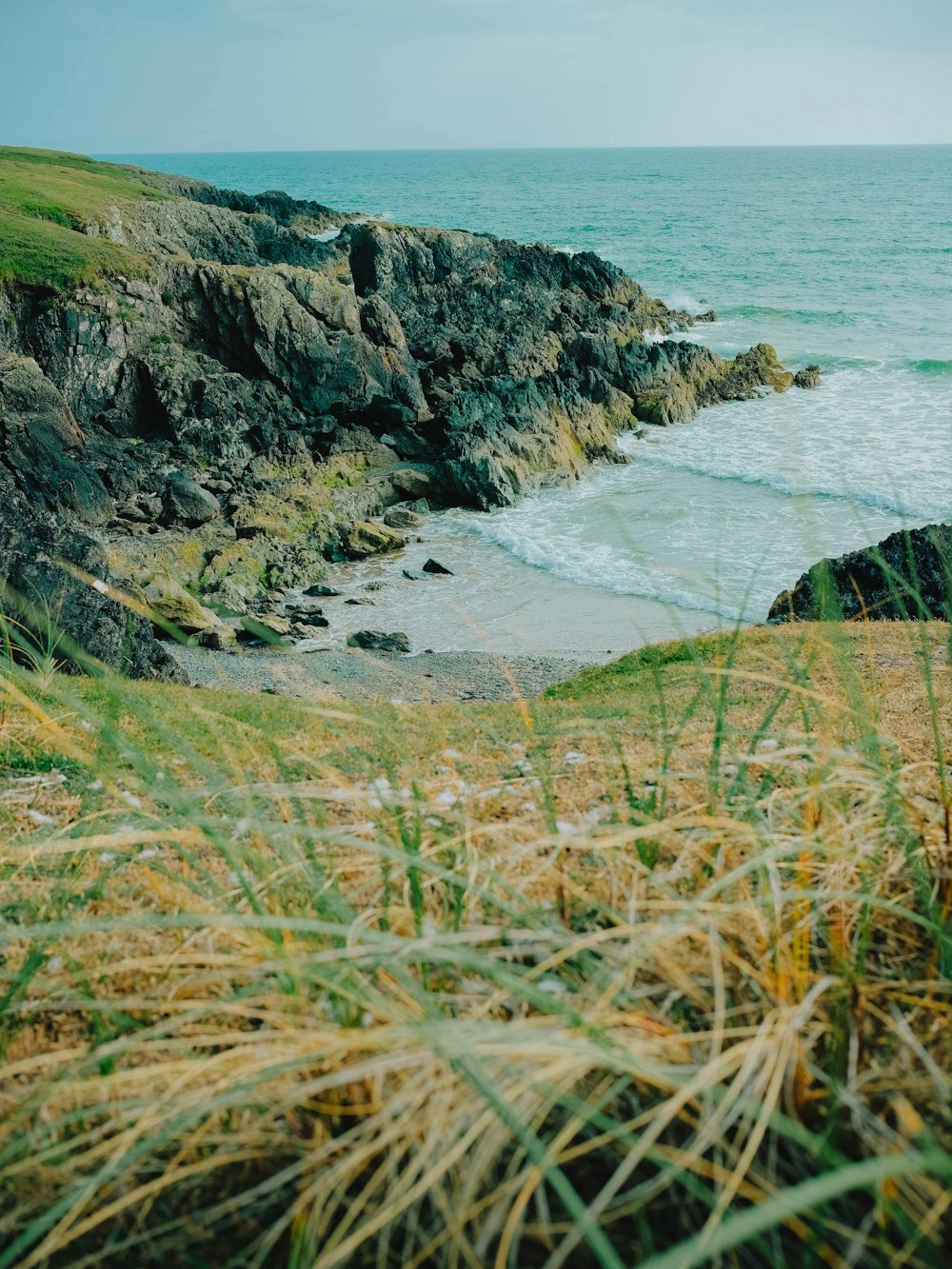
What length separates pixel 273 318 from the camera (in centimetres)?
2689

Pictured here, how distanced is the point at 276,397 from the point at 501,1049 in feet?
84.6

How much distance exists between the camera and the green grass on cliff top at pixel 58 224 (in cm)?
2420

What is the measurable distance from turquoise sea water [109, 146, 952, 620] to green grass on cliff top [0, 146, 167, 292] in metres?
12.9

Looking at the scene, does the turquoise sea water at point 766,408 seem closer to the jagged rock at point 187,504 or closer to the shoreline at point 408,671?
the shoreline at point 408,671

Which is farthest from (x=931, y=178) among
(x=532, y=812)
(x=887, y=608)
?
(x=532, y=812)

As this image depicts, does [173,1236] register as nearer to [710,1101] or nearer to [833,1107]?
[710,1101]

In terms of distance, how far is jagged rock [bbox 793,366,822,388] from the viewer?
3391cm

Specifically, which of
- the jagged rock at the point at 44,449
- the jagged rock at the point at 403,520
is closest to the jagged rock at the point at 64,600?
the jagged rock at the point at 44,449

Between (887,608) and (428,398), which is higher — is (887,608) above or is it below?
below

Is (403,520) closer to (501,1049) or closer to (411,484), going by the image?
(411,484)

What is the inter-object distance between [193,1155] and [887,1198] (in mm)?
1302

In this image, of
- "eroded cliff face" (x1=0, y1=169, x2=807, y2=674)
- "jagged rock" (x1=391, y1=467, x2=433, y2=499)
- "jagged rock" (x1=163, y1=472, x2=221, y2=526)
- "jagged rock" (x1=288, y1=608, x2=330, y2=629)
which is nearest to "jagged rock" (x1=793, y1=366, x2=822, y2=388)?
"eroded cliff face" (x1=0, y1=169, x2=807, y2=674)

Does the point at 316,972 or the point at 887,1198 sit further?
the point at 316,972

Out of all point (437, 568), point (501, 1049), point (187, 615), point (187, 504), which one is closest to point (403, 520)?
point (437, 568)
